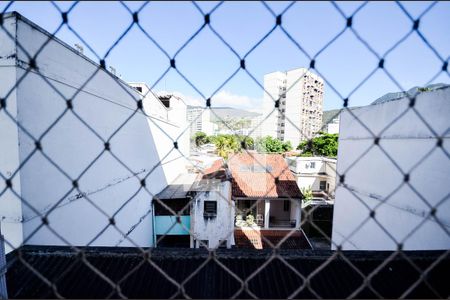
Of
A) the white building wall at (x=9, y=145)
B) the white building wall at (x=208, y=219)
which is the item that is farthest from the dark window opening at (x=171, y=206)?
the white building wall at (x=9, y=145)

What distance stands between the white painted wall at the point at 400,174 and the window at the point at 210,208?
2.79m

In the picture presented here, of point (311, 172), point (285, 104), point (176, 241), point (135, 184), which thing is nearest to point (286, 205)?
point (311, 172)

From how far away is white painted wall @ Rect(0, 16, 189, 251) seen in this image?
2.00 metres

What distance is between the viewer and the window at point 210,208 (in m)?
5.80

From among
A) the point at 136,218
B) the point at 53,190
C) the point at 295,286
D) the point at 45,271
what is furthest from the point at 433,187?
the point at 136,218

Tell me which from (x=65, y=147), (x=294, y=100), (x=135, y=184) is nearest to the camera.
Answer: (x=65, y=147)

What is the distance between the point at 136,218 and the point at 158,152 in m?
2.16

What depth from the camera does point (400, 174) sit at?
10.1 feet

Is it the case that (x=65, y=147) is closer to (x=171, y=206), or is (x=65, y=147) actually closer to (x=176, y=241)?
(x=171, y=206)

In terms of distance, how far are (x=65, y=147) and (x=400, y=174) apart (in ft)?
13.6

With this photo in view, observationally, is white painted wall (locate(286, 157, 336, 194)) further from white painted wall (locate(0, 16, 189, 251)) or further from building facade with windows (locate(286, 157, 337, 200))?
white painted wall (locate(0, 16, 189, 251))

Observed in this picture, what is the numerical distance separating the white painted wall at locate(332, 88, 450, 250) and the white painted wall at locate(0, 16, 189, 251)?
286cm

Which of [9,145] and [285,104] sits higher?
[285,104]

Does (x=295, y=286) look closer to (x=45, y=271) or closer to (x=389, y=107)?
(x=45, y=271)
